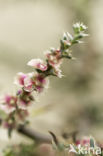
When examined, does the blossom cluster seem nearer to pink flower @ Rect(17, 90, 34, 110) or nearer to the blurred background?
pink flower @ Rect(17, 90, 34, 110)

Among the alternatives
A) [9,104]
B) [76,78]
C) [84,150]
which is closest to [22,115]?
[9,104]

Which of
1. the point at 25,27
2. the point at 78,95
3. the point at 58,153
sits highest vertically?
the point at 25,27

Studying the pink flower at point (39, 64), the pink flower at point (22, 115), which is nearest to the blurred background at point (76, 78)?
the pink flower at point (22, 115)

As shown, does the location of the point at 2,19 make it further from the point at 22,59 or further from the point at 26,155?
the point at 26,155

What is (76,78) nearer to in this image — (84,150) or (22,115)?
(22,115)

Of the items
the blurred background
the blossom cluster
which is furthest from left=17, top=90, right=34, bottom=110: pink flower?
the blurred background

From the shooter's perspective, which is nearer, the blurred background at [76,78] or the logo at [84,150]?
the logo at [84,150]

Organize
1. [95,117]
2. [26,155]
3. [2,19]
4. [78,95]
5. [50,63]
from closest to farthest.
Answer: [50,63]
[26,155]
[95,117]
[78,95]
[2,19]

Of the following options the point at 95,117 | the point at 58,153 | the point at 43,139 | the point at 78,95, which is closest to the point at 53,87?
the point at 78,95

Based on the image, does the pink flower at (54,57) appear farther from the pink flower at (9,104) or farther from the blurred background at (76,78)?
the blurred background at (76,78)
